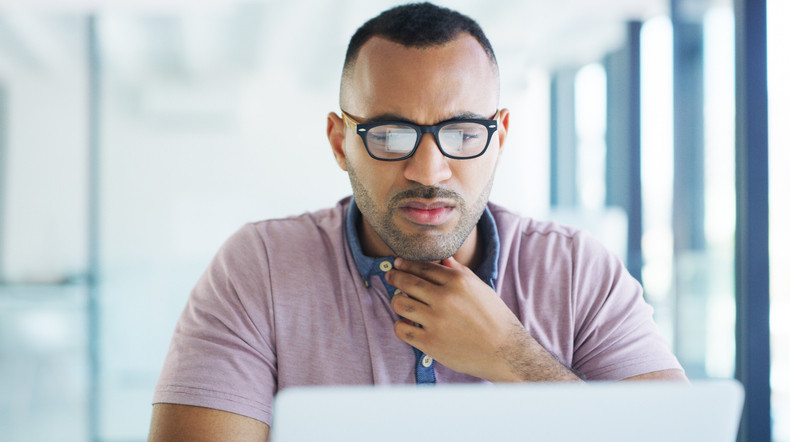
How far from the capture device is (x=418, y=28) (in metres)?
1.24

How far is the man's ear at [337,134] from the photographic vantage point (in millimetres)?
1377

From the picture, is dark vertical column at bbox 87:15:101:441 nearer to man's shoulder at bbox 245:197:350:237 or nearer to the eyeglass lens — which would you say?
man's shoulder at bbox 245:197:350:237

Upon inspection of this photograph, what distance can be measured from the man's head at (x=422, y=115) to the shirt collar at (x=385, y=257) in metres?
0.04

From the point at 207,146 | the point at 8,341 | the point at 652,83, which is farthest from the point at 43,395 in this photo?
the point at 652,83

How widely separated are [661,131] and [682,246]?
63 cm

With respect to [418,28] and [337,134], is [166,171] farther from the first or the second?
[418,28]

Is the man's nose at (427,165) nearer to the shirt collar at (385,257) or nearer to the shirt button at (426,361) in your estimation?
the shirt collar at (385,257)

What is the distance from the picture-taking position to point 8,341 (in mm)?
2920

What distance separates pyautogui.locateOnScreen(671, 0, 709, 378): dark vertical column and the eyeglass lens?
2.51m

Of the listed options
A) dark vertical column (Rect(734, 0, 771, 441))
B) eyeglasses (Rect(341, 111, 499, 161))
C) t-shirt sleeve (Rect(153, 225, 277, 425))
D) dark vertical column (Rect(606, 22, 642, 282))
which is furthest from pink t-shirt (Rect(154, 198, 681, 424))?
dark vertical column (Rect(606, 22, 642, 282))

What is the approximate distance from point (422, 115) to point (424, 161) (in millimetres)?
89

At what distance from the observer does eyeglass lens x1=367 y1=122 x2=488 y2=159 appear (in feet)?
3.85

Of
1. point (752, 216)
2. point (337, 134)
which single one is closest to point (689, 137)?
point (752, 216)

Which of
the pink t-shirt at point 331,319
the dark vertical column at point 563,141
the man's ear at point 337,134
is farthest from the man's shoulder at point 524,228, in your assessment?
the dark vertical column at point 563,141
